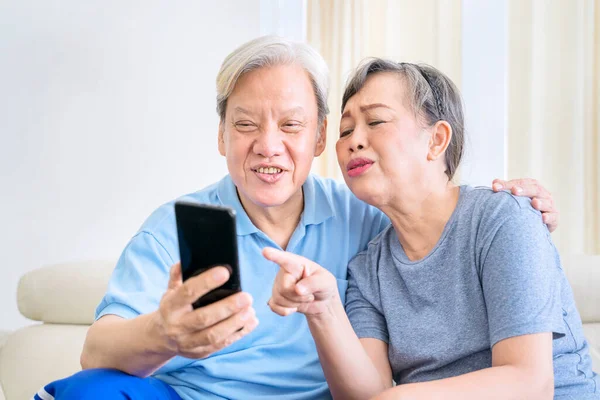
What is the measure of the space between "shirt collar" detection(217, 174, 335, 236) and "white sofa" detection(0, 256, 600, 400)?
2.54 feet

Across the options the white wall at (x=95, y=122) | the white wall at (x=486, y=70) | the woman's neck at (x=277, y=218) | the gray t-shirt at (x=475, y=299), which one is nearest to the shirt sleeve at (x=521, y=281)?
the gray t-shirt at (x=475, y=299)

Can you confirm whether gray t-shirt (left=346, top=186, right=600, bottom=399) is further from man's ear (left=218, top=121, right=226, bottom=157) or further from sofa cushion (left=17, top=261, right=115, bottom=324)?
sofa cushion (left=17, top=261, right=115, bottom=324)

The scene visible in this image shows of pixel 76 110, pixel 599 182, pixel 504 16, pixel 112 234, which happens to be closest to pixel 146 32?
pixel 76 110

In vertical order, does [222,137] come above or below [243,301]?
above

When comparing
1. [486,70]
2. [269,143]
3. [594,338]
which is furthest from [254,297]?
[486,70]

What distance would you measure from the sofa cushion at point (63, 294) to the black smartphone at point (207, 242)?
4.21 feet

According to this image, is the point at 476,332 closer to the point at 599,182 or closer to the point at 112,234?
the point at 599,182

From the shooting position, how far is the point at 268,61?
1.62 metres

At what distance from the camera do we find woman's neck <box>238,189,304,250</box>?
1.71 m

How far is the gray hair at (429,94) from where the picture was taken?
1619mm

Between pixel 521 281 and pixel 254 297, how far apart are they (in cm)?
64

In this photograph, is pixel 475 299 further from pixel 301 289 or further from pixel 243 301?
pixel 243 301

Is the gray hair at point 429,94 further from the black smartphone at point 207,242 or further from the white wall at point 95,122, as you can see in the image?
the white wall at point 95,122

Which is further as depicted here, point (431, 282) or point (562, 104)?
point (562, 104)
